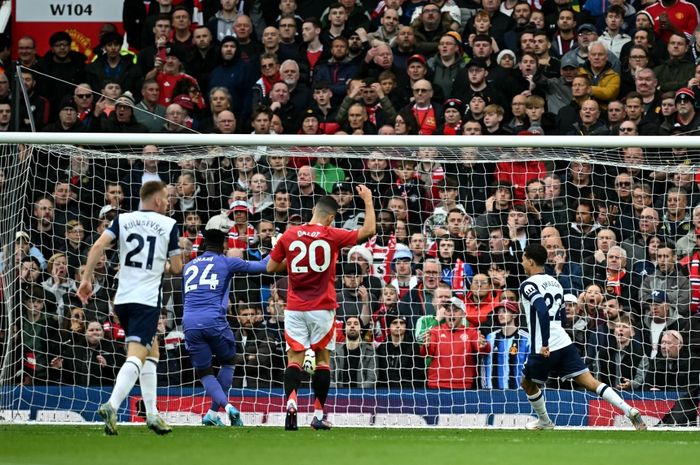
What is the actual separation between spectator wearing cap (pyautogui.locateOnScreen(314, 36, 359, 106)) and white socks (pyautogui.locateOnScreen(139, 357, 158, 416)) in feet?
21.3

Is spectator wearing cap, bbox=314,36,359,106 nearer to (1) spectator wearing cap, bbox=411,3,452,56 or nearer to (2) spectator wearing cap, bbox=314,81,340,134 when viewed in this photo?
(2) spectator wearing cap, bbox=314,81,340,134

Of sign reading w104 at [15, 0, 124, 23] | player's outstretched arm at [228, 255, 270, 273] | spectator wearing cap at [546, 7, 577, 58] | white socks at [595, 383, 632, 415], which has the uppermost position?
sign reading w104 at [15, 0, 124, 23]

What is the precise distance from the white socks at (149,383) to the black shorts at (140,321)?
1.53 feet

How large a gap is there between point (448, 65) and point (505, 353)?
4490mm

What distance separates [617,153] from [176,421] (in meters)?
5.64

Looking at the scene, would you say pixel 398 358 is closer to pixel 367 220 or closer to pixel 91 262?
pixel 367 220

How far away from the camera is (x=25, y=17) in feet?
62.9

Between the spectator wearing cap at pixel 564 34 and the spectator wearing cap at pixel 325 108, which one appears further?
the spectator wearing cap at pixel 564 34

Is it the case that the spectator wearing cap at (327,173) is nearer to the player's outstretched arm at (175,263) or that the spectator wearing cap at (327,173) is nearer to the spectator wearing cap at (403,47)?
the spectator wearing cap at (403,47)

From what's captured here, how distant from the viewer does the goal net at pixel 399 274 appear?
1331 centimetres

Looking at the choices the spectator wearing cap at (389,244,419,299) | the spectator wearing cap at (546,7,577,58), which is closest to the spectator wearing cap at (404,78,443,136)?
the spectator wearing cap at (546,7,577,58)

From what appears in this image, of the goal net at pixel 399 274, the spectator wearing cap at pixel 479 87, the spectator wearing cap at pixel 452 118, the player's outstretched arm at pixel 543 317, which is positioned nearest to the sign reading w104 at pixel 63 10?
the goal net at pixel 399 274

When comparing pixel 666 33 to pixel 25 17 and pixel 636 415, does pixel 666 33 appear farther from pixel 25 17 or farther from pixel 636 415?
pixel 25 17

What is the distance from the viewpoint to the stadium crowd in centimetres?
1363
